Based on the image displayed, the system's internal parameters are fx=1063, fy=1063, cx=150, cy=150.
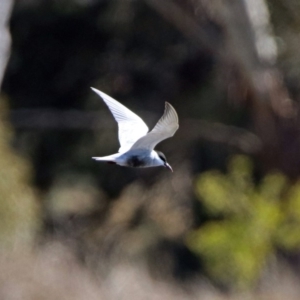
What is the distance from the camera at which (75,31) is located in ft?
55.6

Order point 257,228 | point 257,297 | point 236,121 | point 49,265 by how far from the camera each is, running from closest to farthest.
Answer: point 49,265, point 257,297, point 257,228, point 236,121

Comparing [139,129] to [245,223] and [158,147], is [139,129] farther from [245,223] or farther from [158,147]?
[158,147]

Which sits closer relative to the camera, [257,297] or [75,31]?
[257,297]

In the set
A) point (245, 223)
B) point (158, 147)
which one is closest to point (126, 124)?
point (245, 223)

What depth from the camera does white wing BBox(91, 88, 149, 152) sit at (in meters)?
4.56

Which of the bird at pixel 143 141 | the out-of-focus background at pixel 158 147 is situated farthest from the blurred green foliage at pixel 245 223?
the bird at pixel 143 141

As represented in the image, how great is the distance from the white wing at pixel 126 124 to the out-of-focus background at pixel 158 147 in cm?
499

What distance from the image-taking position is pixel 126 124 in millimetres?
4805

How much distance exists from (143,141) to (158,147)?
1091cm

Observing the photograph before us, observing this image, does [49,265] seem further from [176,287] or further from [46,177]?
[46,177]

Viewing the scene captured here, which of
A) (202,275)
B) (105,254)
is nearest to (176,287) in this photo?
(105,254)

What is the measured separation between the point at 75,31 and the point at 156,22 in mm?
1565

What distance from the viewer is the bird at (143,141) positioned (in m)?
4.01

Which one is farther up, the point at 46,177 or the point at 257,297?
the point at 257,297
